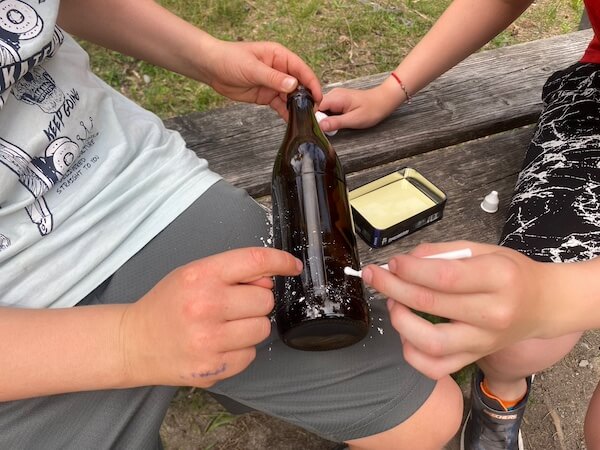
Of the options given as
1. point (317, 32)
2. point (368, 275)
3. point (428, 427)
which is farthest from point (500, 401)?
point (317, 32)

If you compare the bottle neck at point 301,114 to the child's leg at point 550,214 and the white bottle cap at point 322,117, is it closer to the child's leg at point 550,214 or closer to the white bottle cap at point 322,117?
the white bottle cap at point 322,117

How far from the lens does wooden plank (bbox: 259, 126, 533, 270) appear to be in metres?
1.21

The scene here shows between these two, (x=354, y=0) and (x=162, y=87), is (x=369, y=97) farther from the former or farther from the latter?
(x=354, y=0)

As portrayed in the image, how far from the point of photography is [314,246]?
0.85 metres

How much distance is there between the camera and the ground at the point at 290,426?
139 centimetres

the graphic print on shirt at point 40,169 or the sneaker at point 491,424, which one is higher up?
the graphic print on shirt at point 40,169

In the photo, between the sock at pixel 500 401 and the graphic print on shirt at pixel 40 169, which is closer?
the graphic print on shirt at pixel 40 169

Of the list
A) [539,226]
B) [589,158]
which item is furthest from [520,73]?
[539,226]

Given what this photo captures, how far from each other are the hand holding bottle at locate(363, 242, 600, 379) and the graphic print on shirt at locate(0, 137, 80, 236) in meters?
0.52

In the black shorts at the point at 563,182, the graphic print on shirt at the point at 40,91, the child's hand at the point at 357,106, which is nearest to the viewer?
the graphic print on shirt at the point at 40,91

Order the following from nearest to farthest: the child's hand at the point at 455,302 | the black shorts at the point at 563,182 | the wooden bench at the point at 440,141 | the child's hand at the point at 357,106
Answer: the child's hand at the point at 455,302 < the black shorts at the point at 563,182 < the wooden bench at the point at 440,141 < the child's hand at the point at 357,106

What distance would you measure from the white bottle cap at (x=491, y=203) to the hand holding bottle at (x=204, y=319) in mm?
678

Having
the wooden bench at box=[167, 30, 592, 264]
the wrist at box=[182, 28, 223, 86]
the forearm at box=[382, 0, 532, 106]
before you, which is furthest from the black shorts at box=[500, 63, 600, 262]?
the wrist at box=[182, 28, 223, 86]

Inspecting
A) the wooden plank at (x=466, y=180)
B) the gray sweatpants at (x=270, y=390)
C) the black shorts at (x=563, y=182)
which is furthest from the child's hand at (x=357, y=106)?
the gray sweatpants at (x=270, y=390)
